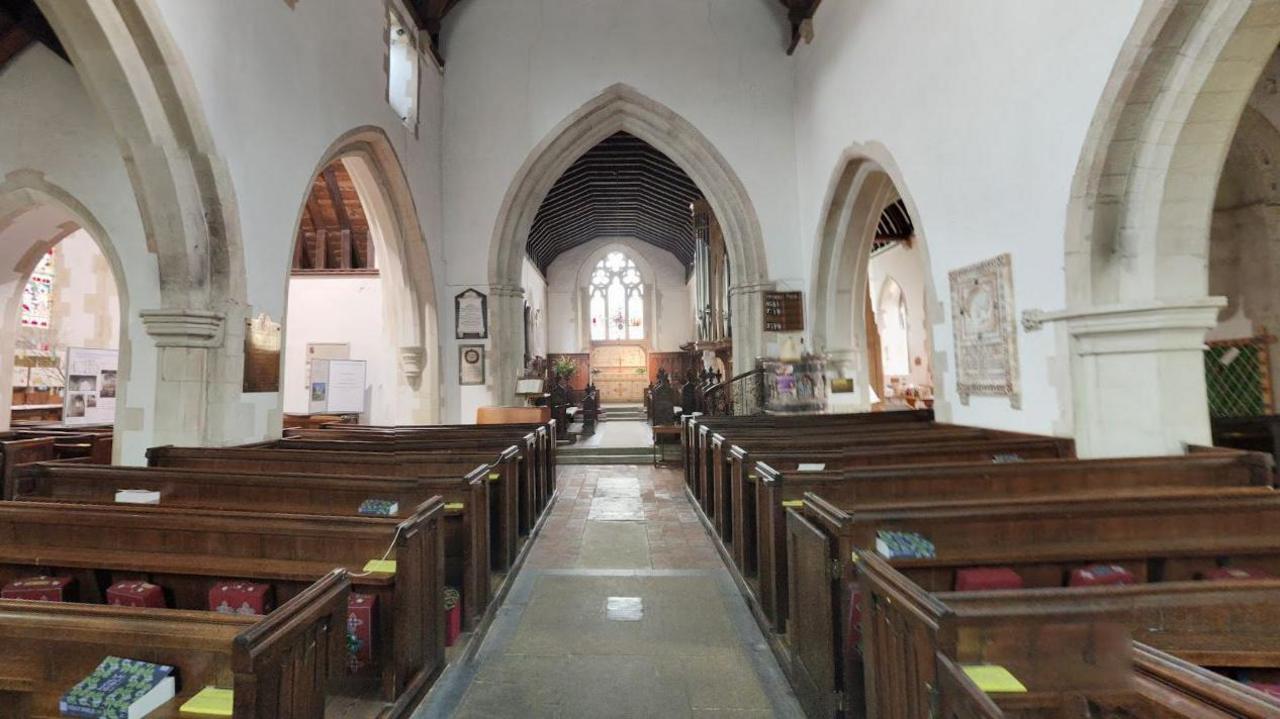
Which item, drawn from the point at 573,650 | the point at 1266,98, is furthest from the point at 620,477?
the point at 1266,98

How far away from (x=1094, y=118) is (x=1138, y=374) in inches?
51.5

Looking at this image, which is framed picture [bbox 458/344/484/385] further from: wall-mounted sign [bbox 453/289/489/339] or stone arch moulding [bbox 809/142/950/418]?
stone arch moulding [bbox 809/142/950/418]

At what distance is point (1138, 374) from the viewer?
9.12 ft

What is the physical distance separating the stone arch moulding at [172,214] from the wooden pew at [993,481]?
11.8 feet

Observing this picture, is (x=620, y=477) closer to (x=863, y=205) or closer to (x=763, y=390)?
(x=763, y=390)

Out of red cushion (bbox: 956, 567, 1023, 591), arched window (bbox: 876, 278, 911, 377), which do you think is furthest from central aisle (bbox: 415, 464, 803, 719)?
arched window (bbox: 876, 278, 911, 377)

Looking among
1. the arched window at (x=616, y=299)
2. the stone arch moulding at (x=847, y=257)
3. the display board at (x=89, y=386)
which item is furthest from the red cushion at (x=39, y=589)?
the arched window at (x=616, y=299)

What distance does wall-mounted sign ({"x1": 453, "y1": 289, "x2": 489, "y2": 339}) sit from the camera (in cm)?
750

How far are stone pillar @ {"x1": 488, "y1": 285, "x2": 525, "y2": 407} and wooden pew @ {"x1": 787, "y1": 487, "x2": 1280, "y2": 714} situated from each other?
6.17 m

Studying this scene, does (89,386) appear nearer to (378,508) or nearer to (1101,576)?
(378,508)

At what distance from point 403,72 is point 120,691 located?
24.0 feet

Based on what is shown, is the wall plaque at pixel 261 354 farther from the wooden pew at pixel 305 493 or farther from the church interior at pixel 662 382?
the wooden pew at pixel 305 493

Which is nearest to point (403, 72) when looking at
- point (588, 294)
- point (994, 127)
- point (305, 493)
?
point (305, 493)

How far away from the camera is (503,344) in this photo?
7500mm
